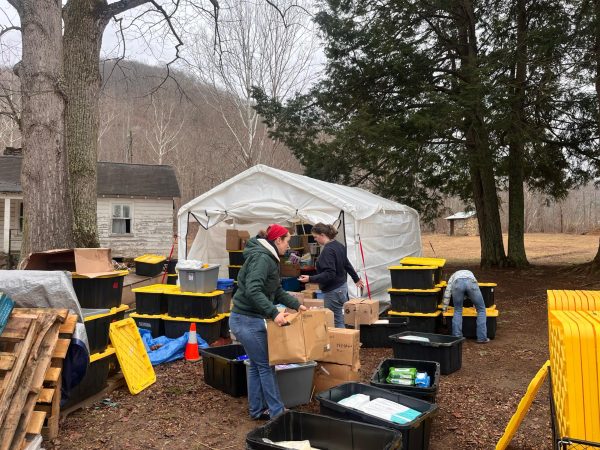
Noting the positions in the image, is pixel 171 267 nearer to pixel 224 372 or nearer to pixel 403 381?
pixel 224 372

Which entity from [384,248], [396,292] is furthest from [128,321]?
[384,248]

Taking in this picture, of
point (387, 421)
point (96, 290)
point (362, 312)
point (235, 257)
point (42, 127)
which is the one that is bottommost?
point (387, 421)

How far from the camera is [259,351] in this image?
4.52 m

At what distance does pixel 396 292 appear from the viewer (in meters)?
8.33

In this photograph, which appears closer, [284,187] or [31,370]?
[31,370]

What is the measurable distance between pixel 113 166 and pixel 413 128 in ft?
52.8

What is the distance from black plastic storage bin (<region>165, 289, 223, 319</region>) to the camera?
7.60m

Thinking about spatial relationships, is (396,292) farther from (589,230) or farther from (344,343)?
(589,230)

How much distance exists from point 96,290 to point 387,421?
356 centimetres

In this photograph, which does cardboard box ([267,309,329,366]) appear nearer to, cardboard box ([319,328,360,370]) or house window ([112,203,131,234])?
cardboard box ([319,328,360,370])

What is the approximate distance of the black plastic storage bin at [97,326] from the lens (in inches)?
203

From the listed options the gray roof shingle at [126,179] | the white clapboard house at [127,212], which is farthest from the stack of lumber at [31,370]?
the gray roof shingle at [126,179]

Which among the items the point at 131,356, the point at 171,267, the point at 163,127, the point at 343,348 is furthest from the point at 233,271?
the point at 163,127

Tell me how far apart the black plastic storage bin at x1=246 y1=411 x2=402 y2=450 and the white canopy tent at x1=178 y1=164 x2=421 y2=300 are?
5.77 metres
